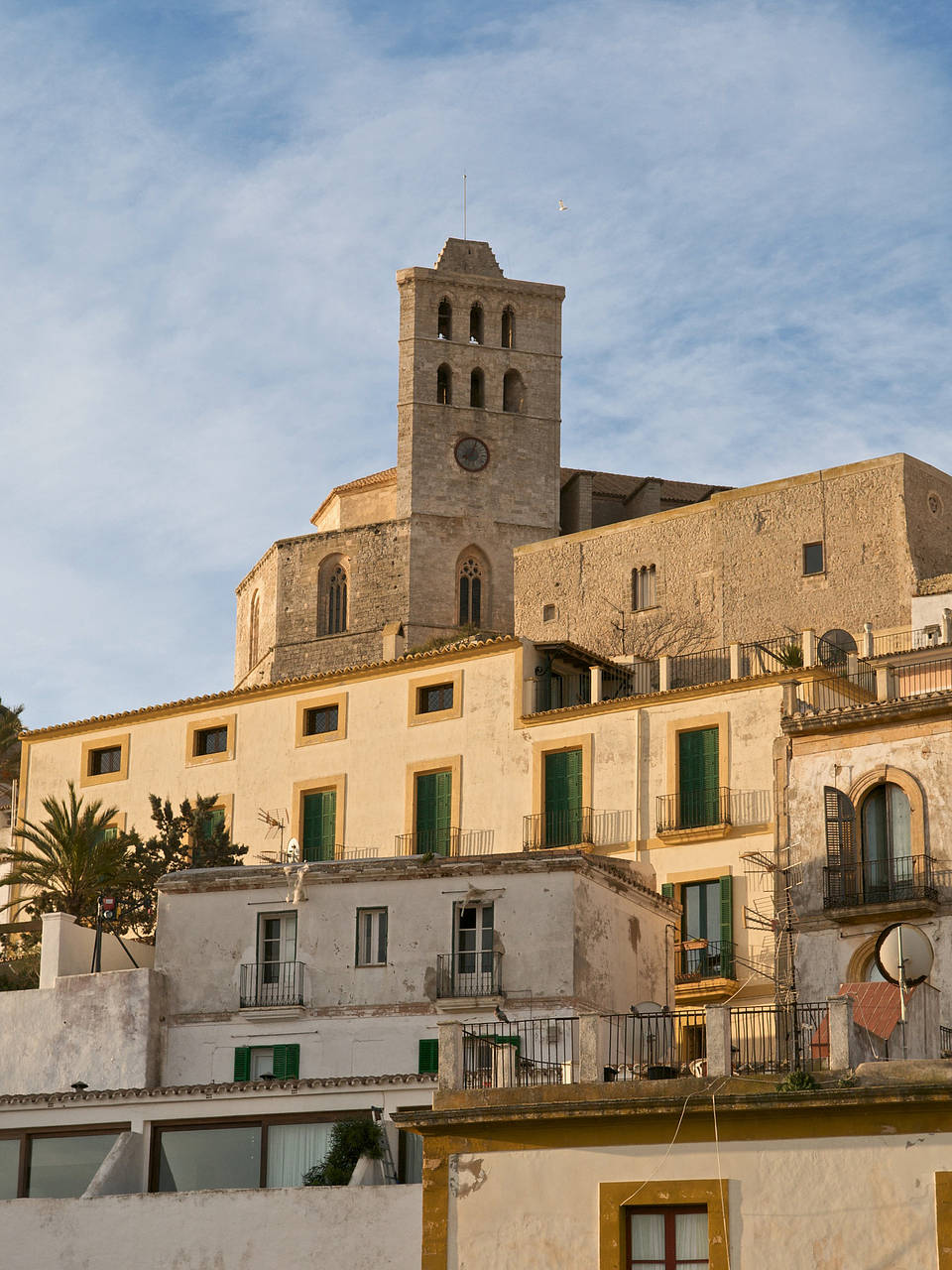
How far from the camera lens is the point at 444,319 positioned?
76.8 m

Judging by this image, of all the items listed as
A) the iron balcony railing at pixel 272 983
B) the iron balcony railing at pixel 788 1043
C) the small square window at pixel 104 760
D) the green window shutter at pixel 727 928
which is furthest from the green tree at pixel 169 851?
the iron balcony railing at pixel 788 1043

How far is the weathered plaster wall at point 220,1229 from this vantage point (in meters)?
23.7

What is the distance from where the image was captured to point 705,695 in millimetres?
39656

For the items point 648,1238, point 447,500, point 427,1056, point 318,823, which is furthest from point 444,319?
point 648,1238

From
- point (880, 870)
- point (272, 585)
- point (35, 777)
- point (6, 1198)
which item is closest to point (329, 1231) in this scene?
point (6, 1198)

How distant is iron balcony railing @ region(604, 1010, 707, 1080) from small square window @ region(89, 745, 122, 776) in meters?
21.3

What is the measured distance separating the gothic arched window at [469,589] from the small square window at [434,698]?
90.4ft

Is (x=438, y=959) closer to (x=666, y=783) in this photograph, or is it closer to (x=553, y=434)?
(x=666, y=783)

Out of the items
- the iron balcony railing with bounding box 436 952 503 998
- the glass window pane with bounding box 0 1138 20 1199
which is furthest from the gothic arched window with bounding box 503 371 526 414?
the glass window pane with bounding box 0 1138 20 1199

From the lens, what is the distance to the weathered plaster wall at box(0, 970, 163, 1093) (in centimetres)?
3022

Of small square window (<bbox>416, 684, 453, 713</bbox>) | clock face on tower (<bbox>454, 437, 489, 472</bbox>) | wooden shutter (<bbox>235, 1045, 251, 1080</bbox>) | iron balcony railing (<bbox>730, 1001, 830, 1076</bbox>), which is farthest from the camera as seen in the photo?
clock face on tower (<bbox>454, 437, 489, 472</bbox>)

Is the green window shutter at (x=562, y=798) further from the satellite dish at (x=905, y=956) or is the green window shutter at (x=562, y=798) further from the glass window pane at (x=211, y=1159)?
the satellite dish at (x=905, y=956)

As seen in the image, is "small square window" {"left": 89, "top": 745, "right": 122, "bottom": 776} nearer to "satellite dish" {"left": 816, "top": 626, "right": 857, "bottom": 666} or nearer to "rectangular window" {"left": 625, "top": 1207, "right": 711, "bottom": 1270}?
"satellite dish" {"left": 816, "top": 626, "right": 857, "bottom": 666}

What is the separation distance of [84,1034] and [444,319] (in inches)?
1939
